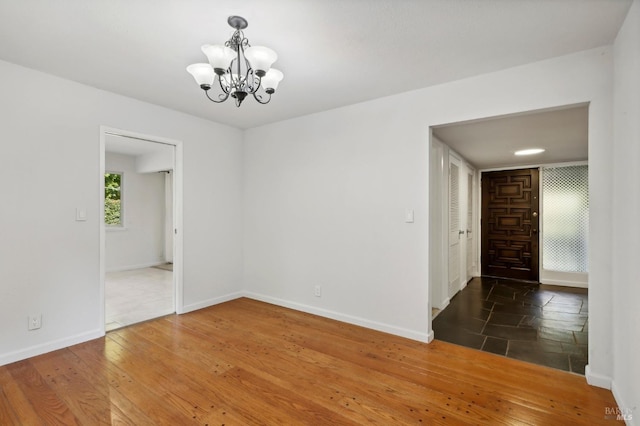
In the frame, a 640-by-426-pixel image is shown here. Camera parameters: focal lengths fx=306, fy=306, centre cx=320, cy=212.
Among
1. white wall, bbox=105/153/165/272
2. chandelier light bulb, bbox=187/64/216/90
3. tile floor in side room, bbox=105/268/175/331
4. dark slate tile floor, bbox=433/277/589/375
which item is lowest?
dark slate tile floor, bbox=433/277/589/375

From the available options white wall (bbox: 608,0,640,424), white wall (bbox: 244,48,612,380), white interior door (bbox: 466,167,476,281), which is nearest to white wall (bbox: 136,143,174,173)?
white wall (bbox: 244,48,612,380)

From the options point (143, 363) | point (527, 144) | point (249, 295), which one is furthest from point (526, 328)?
point (143, 363)

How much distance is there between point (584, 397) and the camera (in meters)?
2.12

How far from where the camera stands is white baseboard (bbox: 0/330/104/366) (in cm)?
256

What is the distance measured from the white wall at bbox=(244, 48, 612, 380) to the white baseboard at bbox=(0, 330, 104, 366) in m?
1.98

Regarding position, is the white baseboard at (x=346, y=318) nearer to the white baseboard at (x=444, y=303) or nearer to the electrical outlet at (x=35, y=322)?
the white baseboard at (x=444, y=303)

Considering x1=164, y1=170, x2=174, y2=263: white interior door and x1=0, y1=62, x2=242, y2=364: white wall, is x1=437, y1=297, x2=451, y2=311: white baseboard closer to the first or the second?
x1=0, y1=62, x2=242, y2=364: white wall

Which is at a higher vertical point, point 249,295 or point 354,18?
point 354,18

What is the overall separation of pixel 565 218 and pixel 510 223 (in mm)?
854

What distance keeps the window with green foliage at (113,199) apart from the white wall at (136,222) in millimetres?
111

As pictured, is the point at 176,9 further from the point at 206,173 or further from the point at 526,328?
the point at 526,328

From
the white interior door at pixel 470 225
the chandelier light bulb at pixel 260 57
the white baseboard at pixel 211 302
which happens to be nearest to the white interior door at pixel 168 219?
the white baseboard at pixel 211 302

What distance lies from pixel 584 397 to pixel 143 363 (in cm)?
334

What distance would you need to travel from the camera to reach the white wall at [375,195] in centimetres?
226
